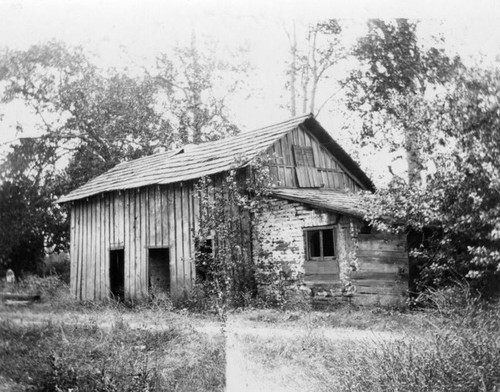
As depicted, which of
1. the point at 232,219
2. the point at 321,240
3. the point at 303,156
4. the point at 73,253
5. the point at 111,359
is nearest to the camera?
the point at 111,359

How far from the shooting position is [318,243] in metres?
11.6

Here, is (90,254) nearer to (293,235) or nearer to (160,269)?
(160,269)

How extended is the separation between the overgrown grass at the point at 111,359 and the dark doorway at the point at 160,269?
5.14 meters

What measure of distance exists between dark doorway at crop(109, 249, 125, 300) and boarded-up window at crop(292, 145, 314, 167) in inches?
241

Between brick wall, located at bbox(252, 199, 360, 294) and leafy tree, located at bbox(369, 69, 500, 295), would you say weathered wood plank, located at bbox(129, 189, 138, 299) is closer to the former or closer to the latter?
brick wall, located at bbox(252, 199, 360, 294)

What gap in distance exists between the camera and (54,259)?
19031mm

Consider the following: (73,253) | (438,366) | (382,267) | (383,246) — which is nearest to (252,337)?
(438,366)

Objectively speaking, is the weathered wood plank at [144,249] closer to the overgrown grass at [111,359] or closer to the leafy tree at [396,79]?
the overgrown grass at [111,359]

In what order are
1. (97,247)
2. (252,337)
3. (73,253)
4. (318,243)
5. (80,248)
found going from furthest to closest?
(73,253) → (80,248) → (97,247) → (318,243) → (252,337)

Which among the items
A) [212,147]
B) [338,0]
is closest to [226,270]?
[212,147]

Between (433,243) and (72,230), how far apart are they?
11248 mm

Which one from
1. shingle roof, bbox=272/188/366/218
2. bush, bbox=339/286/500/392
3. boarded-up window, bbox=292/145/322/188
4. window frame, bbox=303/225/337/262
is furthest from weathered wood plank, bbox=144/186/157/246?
bush, bbox=339/286/500/392

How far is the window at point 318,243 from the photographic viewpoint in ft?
34.9

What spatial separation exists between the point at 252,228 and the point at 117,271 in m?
5.13
